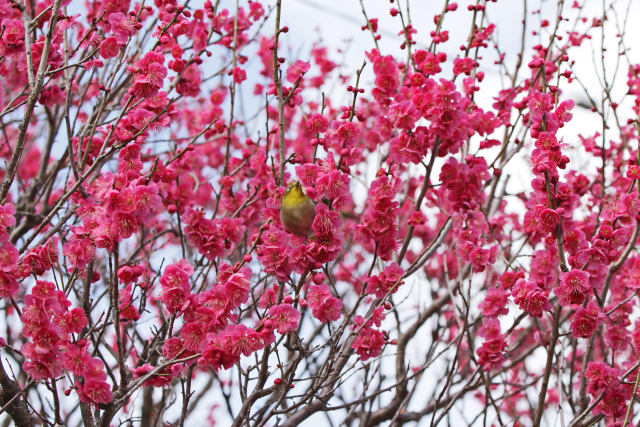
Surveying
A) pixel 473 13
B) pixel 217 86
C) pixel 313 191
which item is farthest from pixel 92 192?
pixel 217 86

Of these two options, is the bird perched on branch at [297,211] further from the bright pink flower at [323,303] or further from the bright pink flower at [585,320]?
the bright pink flower at [585,320]

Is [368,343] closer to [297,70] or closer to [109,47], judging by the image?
[297,70]

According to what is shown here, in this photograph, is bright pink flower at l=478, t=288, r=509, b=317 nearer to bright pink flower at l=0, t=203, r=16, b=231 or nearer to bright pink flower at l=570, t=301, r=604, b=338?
bright pink flower at l=570, t=301, r=604, b=338

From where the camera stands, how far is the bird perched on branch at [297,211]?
239 cm


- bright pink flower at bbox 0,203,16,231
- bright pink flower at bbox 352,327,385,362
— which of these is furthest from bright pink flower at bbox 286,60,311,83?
bright pink flower at bbox 0,203,16,231

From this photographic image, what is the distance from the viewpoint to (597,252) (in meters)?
2.52

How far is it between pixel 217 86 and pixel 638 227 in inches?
171

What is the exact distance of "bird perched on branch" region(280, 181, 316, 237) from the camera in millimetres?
2391

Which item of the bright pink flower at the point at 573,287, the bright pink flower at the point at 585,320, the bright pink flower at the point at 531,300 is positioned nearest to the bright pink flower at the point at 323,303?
the bright pink flower at the point at 531,300

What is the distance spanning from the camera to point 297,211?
94.3 inches

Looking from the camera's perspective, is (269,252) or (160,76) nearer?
(269,252)

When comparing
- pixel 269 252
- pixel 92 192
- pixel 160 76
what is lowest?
pixel 269 252

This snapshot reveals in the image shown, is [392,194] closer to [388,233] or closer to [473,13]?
[388,233]

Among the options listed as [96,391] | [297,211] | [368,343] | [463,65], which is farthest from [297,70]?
[96,391]
